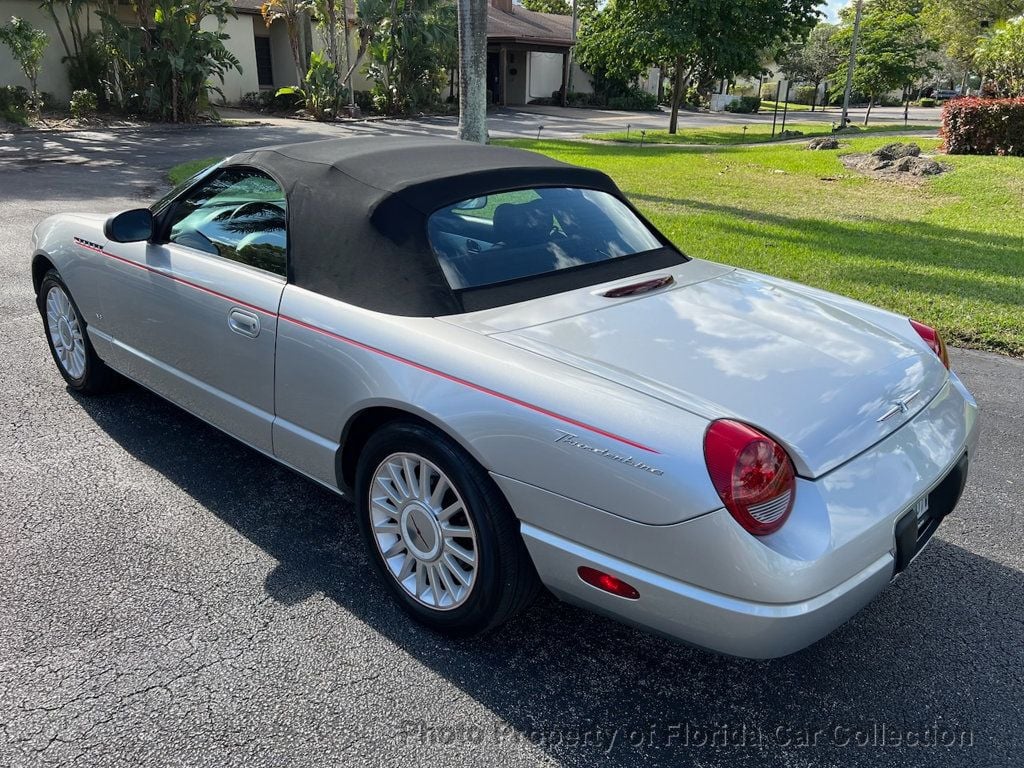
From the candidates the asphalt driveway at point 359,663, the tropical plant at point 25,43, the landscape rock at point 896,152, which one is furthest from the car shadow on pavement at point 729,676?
the tropical plant at point 25,43

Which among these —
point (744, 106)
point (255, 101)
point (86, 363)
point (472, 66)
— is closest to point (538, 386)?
point (86, 363)

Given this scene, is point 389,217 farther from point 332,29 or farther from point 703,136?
point 332,29

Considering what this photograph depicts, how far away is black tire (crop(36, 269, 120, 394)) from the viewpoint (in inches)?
173

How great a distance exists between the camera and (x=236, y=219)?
11.5 feet

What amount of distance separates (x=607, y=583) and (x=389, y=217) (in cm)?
154

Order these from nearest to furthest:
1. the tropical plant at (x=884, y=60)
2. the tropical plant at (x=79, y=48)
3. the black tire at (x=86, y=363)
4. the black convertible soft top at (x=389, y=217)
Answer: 1. the black convertible soft top at (x=389, y=217)
2. the black tire at (x=86, y=363)
3. the tropical plant at (x=79, y=48)
4. the tropical plant at (x=884, y=60)

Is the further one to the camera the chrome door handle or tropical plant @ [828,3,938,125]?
tropical plant @ [828,3,938,125]

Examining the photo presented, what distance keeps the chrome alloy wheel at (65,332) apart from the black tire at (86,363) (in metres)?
0.01

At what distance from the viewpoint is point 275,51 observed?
32000 mm

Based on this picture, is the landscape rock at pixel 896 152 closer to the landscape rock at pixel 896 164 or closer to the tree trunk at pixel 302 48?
the landscape rock at pixel 896 164

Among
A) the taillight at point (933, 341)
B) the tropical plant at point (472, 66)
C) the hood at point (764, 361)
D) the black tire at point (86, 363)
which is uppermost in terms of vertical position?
the tropical plant at point (472, 66)

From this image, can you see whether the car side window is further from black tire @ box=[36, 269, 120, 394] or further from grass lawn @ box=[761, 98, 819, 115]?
grass lawn @ box=[761, 98, 819, 115]

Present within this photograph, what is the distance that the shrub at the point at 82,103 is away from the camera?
72.5 ft

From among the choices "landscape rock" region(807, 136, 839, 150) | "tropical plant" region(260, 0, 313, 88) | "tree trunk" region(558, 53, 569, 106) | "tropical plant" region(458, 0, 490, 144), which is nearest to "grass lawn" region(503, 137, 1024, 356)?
"landscape rock" region(807, 136, 839, 150)
